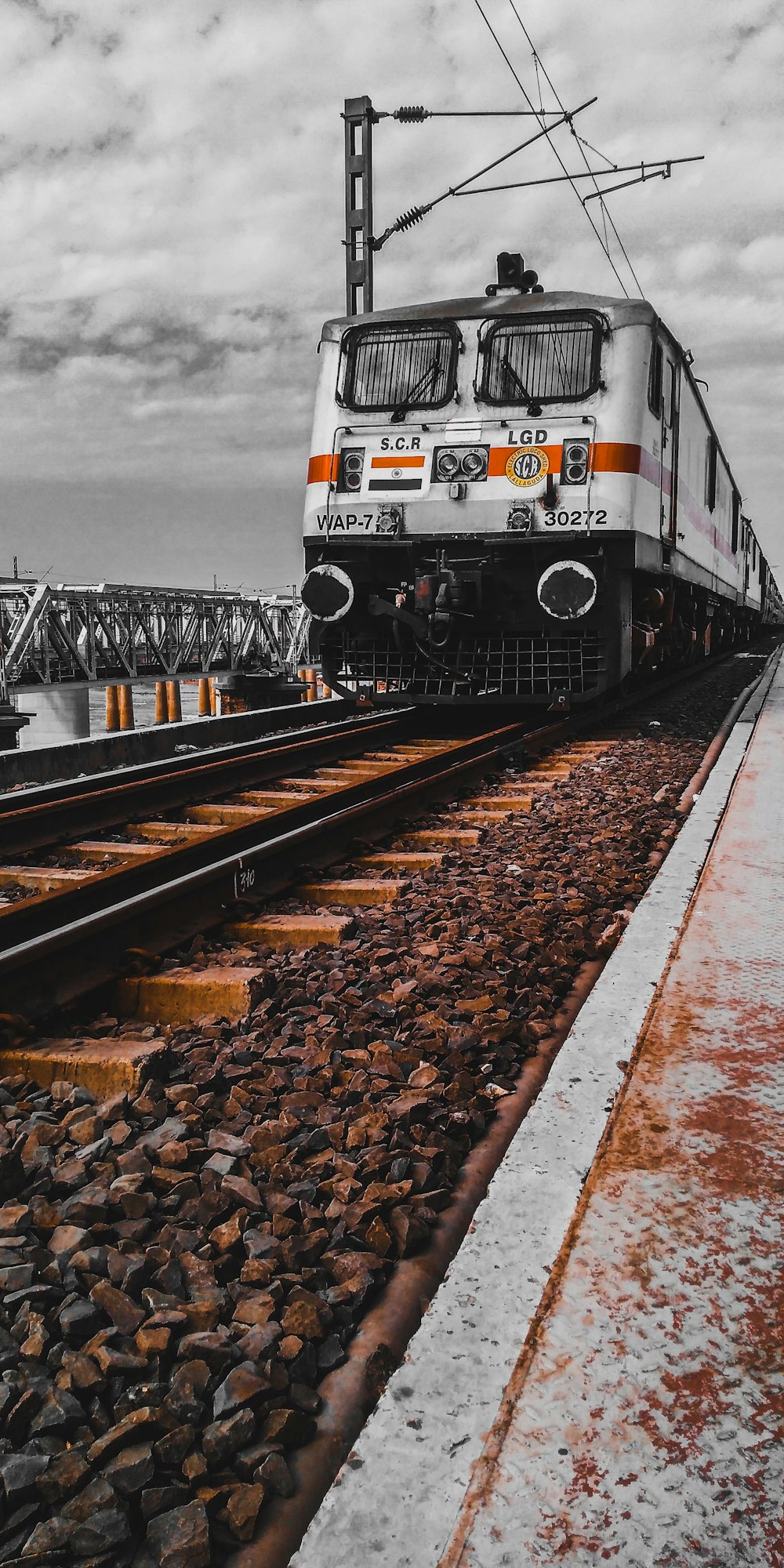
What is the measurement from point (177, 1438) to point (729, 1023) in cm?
161

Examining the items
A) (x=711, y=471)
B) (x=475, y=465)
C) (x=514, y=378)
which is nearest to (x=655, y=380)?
(x=514, y=378)

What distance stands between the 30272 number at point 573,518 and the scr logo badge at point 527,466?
11.7 inches

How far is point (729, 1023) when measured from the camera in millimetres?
2572

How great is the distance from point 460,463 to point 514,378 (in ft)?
2.53

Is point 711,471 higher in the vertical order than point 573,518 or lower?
higher

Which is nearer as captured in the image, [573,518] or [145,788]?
[145,788]

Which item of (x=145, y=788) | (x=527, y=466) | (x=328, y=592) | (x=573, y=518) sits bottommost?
(x=145, y=788)

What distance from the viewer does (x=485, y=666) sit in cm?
908

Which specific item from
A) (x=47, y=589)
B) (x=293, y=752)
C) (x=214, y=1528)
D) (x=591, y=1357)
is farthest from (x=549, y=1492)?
(x=47, y=589)

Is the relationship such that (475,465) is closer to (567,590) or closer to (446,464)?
(446,464)

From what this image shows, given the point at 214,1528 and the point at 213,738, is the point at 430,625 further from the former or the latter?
the point at 214,1528

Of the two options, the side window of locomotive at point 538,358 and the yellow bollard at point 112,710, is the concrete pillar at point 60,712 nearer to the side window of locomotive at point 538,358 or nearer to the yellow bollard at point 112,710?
the yellow bollard at point 112,710

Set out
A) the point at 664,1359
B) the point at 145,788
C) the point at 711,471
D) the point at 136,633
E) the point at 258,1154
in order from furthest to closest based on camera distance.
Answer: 1. the point at 136,633
2. the point at 711,471
3. the point at 145,788
4. the point at 258,1154
5. the point at 664,1359

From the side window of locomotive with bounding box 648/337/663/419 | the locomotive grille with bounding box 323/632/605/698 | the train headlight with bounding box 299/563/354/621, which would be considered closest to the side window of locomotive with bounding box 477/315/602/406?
the side window of locomotive with bounding box 648/337/663/419
